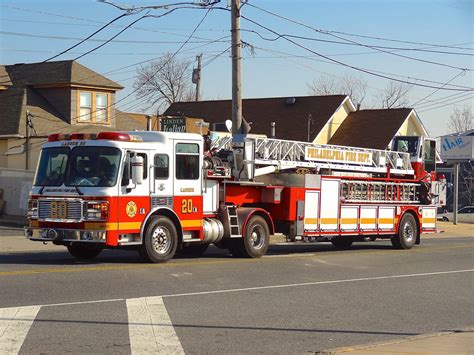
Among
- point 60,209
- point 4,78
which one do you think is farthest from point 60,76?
point 60,209

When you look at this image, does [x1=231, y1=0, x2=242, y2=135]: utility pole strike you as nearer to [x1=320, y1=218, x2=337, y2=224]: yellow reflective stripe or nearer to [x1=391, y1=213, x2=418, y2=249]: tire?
[x1=320, y1=218, x2=337, y2=224]: yellow reflective stripe

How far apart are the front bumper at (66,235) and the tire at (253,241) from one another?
4083 mm

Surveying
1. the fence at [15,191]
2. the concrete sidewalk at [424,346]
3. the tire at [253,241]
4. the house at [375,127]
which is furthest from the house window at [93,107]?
the concrete sidewalk at [424,346]

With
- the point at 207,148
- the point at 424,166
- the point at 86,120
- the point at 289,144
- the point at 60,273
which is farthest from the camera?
the point at 86,120

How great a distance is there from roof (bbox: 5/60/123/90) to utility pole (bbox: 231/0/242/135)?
15530 millimetres

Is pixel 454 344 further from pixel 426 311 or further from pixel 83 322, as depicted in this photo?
pixel 83 322

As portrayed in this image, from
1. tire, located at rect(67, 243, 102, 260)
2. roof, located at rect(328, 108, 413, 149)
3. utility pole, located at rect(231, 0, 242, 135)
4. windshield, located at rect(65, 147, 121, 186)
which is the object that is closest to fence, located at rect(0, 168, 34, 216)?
utility pole, located at rect(231, 0, 242, 135)

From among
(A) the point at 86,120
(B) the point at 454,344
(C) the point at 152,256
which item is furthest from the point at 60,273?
(A) the point at 86,120

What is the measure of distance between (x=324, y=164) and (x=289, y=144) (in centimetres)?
135

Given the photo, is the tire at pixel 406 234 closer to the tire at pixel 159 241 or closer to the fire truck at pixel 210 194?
the fire truck at pixel 210 194

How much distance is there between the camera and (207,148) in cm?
1733

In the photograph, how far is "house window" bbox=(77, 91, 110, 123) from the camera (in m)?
37.4

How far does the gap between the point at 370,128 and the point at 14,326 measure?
3850 centimetres

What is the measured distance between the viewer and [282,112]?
47156 millimetres
